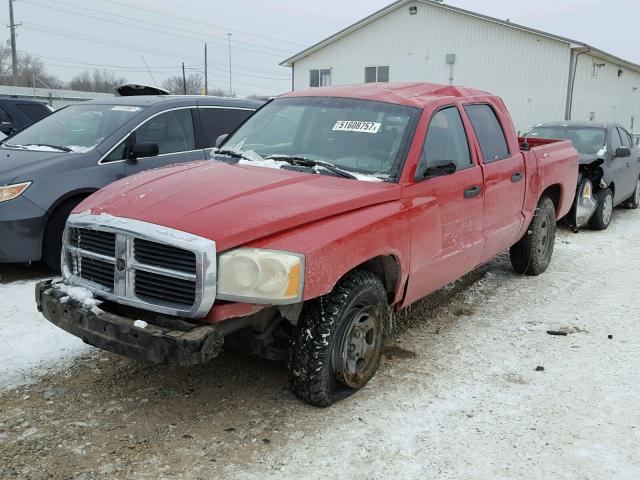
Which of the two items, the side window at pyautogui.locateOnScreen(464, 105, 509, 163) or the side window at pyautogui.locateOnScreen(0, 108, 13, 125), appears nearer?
the side window at pyautogui.locateOnScreen(464, 105, 509, 163)

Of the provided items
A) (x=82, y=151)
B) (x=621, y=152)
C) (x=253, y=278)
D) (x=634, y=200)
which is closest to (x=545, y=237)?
(x=621, y=152)

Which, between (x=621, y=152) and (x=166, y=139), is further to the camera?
(x=621, y=152)

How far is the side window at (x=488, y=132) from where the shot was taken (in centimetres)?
495

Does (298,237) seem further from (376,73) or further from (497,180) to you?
(376,73)

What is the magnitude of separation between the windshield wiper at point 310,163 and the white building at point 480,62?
21.6m

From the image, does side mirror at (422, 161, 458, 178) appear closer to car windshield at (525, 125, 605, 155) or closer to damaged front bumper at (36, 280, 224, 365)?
damaged front bumper at (36, 280, 224, 365)

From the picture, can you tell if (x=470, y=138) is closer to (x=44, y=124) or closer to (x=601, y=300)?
(x=601, y=300)

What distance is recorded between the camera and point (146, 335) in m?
2.95

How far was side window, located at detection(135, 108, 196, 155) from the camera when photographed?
6.49 meters

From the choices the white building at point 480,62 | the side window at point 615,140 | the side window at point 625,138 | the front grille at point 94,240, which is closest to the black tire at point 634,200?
the side window at point 625,138

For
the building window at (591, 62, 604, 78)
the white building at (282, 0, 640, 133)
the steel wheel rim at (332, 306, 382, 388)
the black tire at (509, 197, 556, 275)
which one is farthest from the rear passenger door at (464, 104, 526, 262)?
the building window at (591, 62, 604, 78)

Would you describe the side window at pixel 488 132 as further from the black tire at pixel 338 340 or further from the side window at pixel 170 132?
the side window at pixel 170 132

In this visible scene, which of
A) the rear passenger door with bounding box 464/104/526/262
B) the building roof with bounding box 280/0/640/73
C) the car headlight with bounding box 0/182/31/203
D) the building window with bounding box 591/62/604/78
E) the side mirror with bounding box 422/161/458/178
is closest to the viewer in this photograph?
the side mirror with bounding box 422/161/458/178

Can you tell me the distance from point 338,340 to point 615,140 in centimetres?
809
